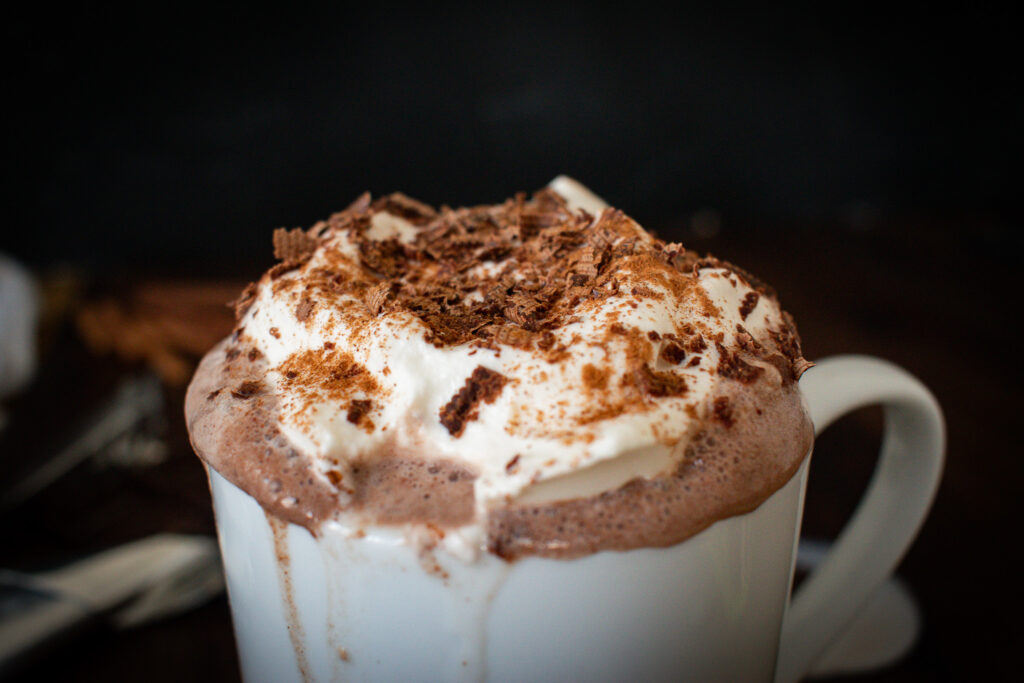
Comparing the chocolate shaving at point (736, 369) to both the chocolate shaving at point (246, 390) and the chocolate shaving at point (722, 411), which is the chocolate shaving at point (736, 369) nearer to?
the chocolate shaving at point (722, 411)

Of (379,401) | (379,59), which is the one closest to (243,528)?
(379,401)

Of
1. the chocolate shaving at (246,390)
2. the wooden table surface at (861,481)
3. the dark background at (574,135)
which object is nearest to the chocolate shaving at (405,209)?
the chocolate shaving at (246,390)

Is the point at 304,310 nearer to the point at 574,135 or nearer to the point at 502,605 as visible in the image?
the point at 502,605

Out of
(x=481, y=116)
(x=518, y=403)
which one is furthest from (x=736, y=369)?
(x=481, y=116)

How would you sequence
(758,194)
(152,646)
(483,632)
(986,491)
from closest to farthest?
(483,632)
(152,646)
(986,491)
(758,194)

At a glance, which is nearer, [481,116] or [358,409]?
[358,409]

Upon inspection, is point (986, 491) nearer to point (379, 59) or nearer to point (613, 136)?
point (613, 136)
